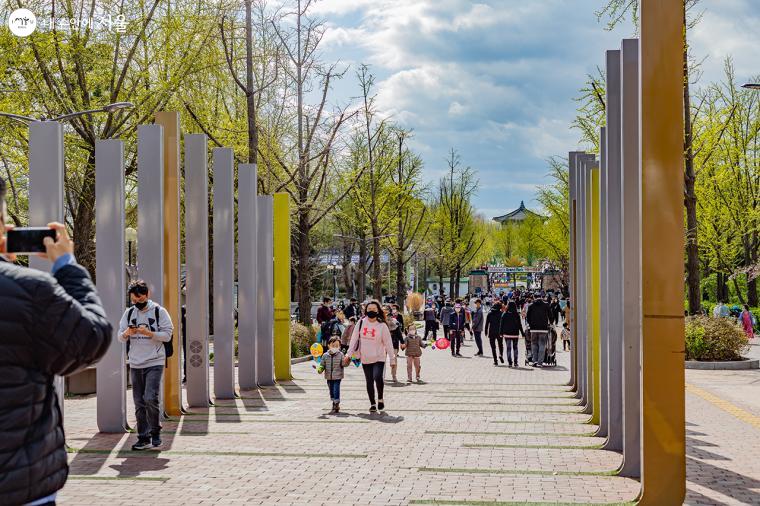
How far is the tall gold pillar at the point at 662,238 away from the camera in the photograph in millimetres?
7164

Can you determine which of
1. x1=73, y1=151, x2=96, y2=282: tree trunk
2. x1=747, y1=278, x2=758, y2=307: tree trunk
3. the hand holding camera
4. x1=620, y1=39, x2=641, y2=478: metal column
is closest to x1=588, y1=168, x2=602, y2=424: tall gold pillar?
x1=620, y1=39, x2=641, y2=478: metal column

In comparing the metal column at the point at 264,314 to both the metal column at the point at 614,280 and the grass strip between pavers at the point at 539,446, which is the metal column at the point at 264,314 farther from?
the metal column at the point at 614,280

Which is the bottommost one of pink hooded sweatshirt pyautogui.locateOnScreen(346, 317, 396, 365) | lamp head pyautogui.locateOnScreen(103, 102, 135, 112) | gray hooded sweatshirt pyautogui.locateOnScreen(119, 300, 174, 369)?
pink hooded sweatshirt pyautogui.locateOnScreen(346, 317, 396, 365)

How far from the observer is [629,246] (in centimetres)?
877

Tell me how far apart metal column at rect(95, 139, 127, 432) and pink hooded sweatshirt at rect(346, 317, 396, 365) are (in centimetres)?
345

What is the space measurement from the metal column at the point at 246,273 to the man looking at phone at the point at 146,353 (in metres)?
6.40

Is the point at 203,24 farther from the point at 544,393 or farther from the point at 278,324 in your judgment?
the point at 544,393

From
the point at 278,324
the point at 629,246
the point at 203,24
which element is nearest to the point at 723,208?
the point at 203,24

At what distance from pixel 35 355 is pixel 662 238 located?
5.12 metres

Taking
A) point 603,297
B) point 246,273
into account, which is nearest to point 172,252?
point 246,273

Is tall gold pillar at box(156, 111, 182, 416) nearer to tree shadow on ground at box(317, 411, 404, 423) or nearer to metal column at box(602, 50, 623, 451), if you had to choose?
tree shadow on ground at box(317, 411, 404, 423)

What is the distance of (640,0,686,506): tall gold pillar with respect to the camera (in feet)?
23.5

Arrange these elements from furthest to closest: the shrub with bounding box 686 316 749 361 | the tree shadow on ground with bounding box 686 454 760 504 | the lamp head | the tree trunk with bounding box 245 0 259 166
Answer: the tree trunk with bounding box 245 0 259 166 < the shrub with bounding box 686 316 749 361 < the lamp head < the tree shadow on ground with bounding box 686 454 760 504

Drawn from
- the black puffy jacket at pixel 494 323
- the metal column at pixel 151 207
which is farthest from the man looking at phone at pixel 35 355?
the black puffy jacket at pixel 494 323
